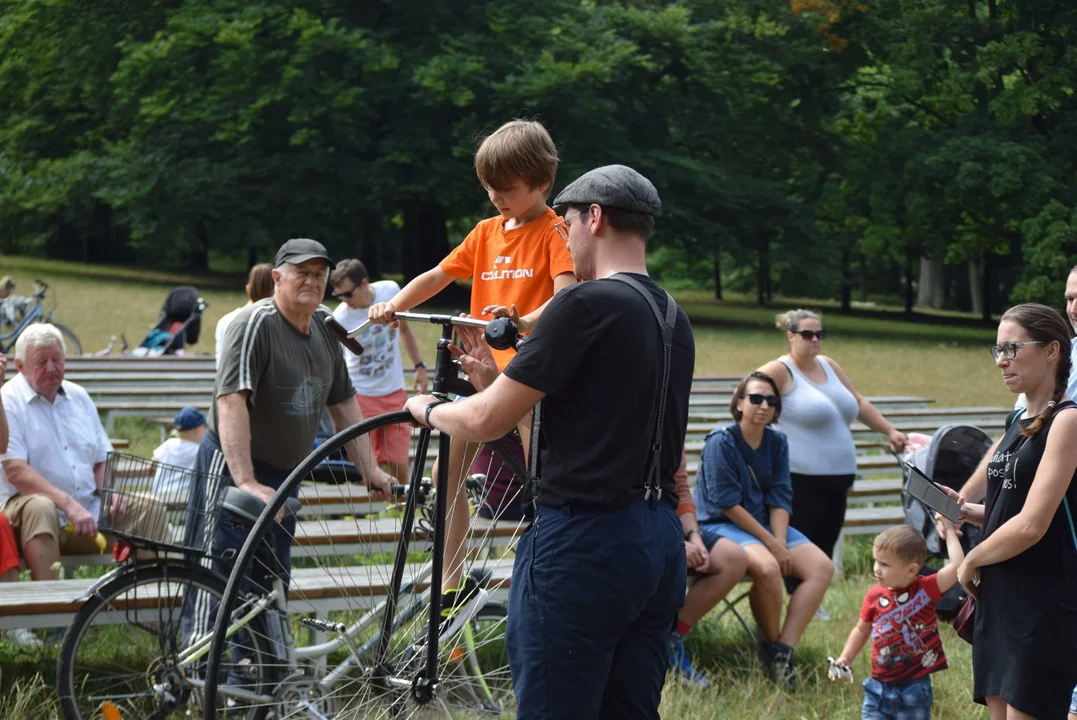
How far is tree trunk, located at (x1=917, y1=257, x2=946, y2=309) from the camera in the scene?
171 feet

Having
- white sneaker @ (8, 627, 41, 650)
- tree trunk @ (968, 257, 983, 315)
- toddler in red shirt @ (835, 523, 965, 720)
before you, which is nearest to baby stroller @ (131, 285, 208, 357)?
white sneaker @ (8, 627, 41, 650)

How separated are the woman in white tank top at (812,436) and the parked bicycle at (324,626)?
8.58 feet

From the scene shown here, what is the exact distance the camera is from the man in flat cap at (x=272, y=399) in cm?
452

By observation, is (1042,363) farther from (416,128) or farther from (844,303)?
(844,303)

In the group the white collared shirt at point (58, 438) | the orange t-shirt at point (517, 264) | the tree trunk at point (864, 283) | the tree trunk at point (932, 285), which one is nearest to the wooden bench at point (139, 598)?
the orange t-shirt at point (517, 264)

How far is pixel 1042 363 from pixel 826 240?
31.5m

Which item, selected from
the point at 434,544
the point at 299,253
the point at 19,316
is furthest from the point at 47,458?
the point at 19,316

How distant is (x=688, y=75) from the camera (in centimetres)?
3406

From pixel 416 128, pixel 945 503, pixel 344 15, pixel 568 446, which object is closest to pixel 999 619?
→ pixel 945 503

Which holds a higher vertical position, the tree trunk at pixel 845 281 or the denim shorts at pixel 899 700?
the tree trunk at pixel 845 281

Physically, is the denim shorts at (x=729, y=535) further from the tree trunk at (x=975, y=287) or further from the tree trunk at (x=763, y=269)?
the tree trunk at (x=975, y=287)

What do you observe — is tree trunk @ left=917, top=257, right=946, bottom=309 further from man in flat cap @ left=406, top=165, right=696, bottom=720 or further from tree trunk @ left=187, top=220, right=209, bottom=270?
man in flat cap @ left=406, top=165, right=696, bottom=720

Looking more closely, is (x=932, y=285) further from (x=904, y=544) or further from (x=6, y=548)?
(x=6, y=548)

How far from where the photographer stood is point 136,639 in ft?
15.7
